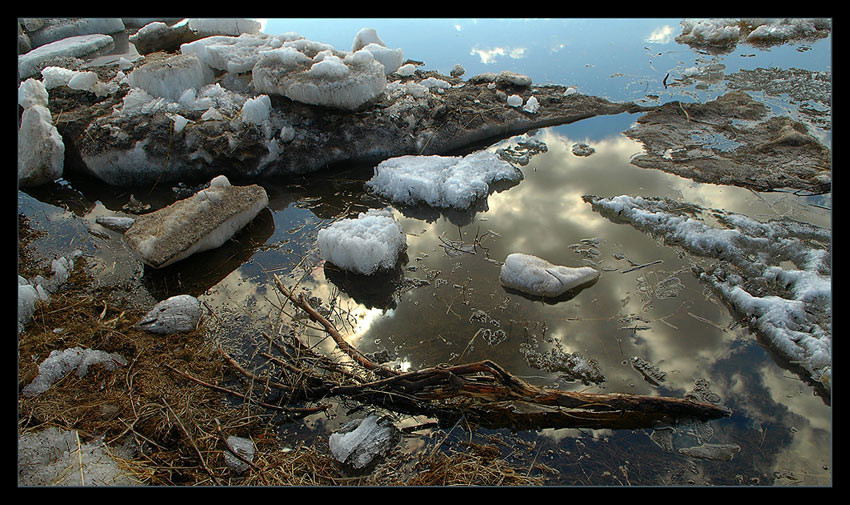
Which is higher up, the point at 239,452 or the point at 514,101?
the point at 514,101

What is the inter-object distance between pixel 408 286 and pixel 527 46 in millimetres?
7648

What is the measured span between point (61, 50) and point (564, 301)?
9992 mm

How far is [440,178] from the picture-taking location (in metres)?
6.27

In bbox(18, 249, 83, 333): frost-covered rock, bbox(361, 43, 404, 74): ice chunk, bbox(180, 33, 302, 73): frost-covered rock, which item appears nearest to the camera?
bbox(18, 249, 83, 333): frost-covered rock

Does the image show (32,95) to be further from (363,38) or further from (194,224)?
(363,38)

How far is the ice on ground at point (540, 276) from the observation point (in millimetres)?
4785

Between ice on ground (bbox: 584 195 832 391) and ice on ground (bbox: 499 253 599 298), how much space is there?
3.81 feet

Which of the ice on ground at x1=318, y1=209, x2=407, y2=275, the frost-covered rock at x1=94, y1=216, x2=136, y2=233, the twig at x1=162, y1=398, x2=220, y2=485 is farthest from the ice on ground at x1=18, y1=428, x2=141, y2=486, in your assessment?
the frost-covered rock at x1=94, y1=216, x2=136, y2=233

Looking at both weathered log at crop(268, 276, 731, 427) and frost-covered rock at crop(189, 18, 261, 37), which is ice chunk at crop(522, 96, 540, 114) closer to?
weathered log at crop(268, 276, 731, 427)

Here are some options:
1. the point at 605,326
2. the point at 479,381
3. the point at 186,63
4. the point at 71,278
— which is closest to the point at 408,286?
the point at 479,381

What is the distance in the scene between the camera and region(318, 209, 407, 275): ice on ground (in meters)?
5.01

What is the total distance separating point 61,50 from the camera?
31.0ft

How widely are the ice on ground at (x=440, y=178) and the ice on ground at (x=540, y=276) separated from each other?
142 centimetres

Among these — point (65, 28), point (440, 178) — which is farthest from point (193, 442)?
point (65, 28)
